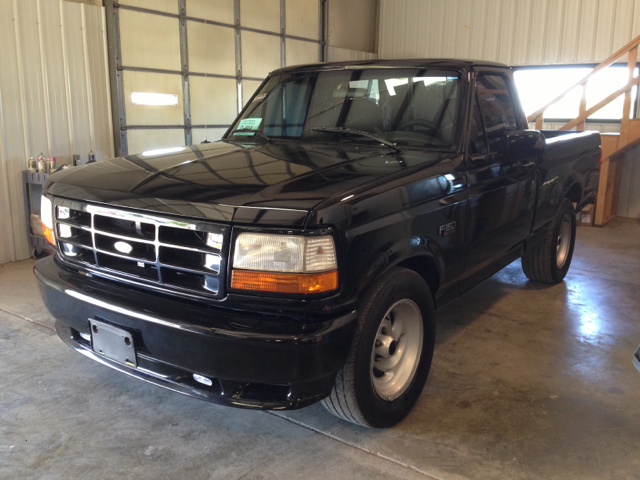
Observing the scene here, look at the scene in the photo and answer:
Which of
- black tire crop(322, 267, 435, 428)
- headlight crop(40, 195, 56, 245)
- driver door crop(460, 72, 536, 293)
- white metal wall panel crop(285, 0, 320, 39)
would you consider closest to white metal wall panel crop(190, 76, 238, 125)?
white metal wall panel crop(285, 0, 320, 39)

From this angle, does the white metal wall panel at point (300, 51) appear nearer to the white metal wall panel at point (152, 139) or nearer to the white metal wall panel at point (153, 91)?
the white metal wall panel at point (153, 91)

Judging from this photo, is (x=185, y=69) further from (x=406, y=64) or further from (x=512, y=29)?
(x=406, y=64)

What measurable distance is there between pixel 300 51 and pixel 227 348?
921cm

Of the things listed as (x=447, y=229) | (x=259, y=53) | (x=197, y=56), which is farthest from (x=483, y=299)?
(x=259, y=53)

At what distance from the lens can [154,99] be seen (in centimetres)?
794

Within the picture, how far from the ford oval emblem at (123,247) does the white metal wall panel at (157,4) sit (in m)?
5.99

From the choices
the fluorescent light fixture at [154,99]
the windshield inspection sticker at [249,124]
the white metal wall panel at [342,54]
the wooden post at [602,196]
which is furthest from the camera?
the white metal wall panel at [342,54]

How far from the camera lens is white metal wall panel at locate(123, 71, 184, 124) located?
24.6 feet

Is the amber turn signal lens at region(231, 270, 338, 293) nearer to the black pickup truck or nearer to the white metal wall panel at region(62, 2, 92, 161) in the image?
the black pickup truck

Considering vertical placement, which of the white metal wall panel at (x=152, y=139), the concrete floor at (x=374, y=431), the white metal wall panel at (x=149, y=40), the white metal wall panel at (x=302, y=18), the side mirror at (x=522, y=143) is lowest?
the concrete floor at (x=374, y=431)

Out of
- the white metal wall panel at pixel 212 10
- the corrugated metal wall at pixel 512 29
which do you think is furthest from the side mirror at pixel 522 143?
the corrugated metal wall at pixel 512 29

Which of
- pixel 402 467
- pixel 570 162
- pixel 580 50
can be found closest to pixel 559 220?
pixel 570 162

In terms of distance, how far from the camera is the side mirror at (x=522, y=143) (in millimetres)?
3234

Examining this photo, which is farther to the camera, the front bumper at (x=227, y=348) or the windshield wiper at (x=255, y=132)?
the windshield wiper at (x=255, y=132)
